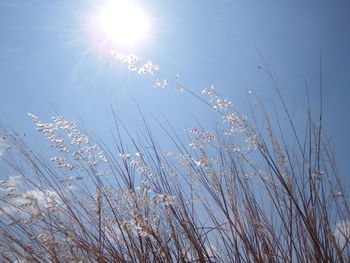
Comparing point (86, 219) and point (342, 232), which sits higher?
point (86, 219)

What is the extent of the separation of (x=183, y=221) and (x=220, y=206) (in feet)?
0.84

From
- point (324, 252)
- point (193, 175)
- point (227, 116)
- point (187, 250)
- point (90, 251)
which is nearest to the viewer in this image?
point (324, 252)

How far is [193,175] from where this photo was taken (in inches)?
82.1

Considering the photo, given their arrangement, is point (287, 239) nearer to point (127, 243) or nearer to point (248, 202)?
point (248, 202)

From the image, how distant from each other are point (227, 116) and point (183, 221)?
698mm

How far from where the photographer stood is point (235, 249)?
5.72ft

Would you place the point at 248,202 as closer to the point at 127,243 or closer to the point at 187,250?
the point at 187,250

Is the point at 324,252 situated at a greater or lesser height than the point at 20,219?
lesser

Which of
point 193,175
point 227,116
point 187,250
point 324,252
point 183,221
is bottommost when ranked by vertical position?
point 324,252

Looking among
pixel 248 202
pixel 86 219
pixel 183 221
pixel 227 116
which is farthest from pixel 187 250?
pixel 227 116

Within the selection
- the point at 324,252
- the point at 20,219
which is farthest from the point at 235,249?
the point at 20,219

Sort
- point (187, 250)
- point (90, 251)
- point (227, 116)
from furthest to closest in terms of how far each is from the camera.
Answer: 1. point (227, 116)
2. point (187, 250)
3. point (90, 251)

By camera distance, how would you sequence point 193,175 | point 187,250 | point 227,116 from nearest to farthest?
point 187,250
point 227,116
point 193,175

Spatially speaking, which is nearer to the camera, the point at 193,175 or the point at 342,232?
the point at 342,232
